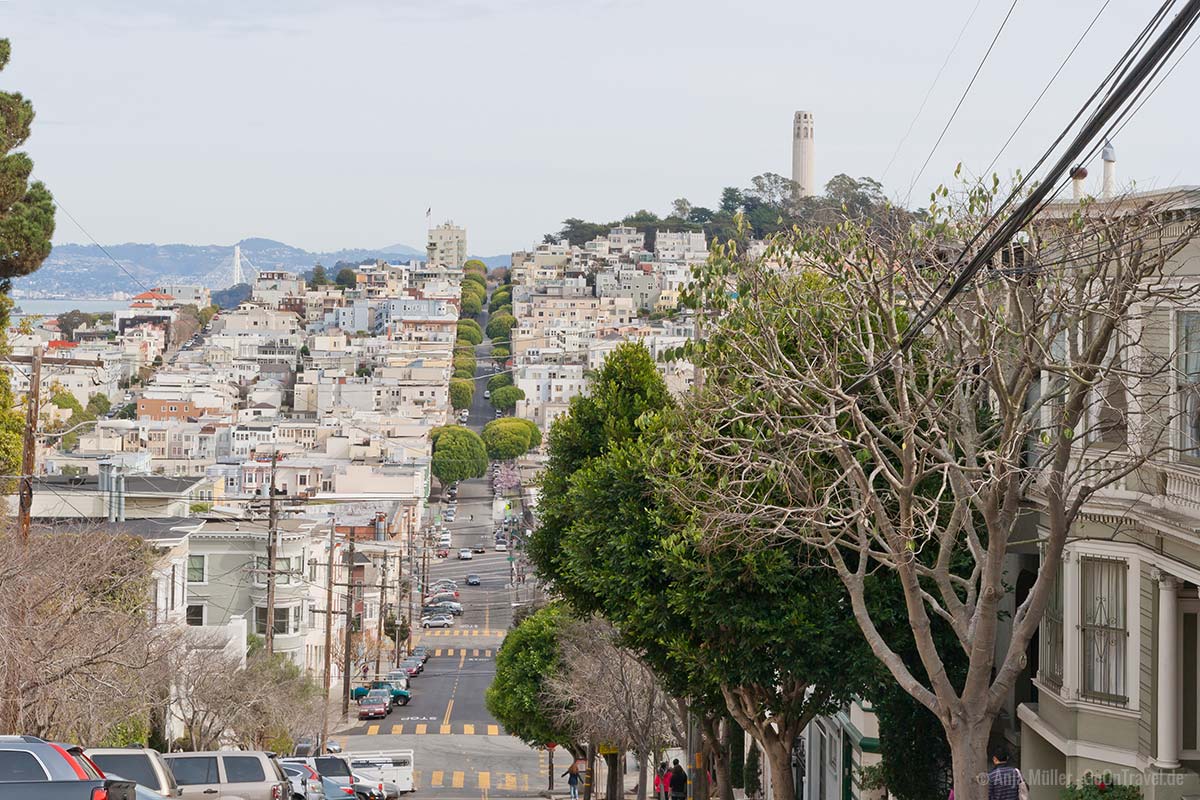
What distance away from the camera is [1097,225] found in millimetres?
13281

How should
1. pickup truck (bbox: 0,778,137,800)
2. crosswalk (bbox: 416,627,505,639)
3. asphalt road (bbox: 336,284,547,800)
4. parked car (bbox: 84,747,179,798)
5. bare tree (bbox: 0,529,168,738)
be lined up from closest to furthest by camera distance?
pickup truck (bbox: 0,778,137,800) < parked car (bbox: 84,747,179,798) < bare tree (bbox: 0,529,168,738) < asphalt road (bbox: 336,284,547,800) < crosswalk (bbox: 416,627,505,639)

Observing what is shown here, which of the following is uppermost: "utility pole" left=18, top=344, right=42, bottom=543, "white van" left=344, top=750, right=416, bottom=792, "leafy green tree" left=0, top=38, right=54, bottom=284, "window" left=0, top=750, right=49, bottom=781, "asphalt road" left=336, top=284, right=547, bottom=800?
"leafy green tree" left=0, top=38, right=54, bottom=284

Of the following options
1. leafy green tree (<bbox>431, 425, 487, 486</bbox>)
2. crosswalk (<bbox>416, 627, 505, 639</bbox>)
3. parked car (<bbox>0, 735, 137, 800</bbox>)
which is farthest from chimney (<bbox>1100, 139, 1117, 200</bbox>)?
leafy green tree (<bbox>431, 425, 487, 486</bbox>)

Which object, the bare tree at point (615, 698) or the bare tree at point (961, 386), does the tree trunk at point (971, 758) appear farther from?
the bare tree at point (615, 698)

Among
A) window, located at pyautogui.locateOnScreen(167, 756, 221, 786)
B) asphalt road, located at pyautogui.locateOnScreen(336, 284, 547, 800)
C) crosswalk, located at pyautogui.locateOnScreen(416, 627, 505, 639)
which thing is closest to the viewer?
window, located at pyautogui.locateOnScreen(167, 756, 221, 786)

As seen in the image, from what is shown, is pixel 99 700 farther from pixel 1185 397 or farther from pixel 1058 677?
pixel 1185 397

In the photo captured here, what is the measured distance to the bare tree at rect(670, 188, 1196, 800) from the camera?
12750 millimetres

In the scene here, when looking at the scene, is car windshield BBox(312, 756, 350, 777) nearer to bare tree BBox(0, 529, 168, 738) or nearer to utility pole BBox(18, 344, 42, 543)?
bare tree BBox(0, 529, 168, 738)

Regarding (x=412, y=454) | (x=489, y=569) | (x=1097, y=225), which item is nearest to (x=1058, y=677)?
(x=1097, y=225)

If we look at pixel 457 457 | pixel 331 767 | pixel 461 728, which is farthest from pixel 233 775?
pixel 457 457

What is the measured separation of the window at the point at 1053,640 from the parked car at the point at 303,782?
10.4m

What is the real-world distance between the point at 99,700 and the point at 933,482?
37.7ft

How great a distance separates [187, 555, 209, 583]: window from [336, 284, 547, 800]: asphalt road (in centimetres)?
730

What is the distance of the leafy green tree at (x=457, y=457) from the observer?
185375 mm
